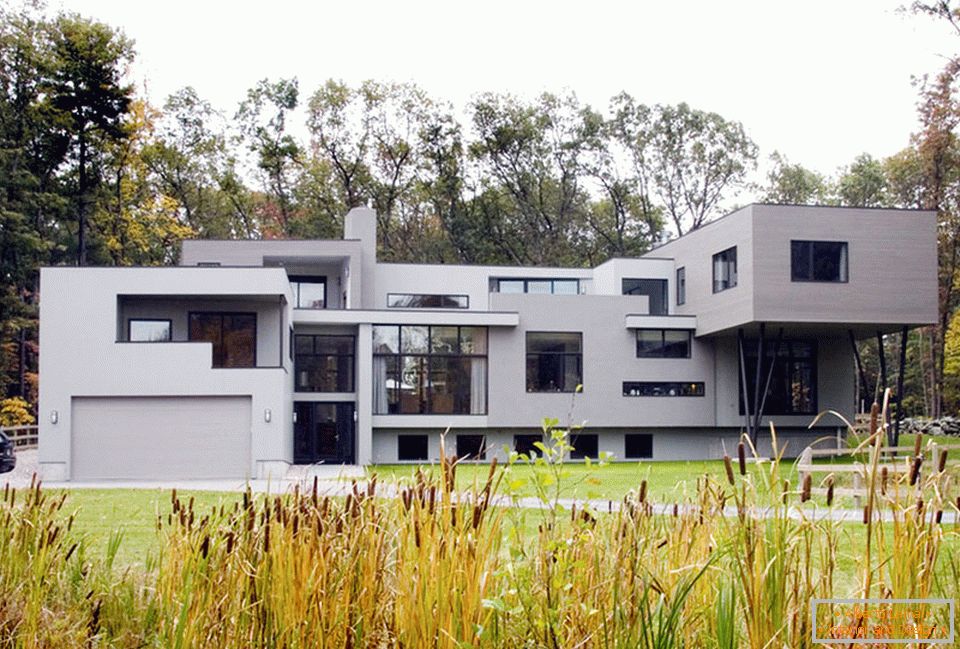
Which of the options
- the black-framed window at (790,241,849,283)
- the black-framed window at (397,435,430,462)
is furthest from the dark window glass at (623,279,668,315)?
the black-framed window at (397,435,430,462)

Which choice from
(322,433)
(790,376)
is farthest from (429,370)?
(790,376)

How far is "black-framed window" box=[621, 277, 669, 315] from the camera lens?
30.7 meters

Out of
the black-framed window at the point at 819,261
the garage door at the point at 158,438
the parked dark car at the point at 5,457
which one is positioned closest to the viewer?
the parked dark car at the point at 5,457

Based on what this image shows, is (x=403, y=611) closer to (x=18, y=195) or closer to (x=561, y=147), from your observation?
(x=18, y=195)

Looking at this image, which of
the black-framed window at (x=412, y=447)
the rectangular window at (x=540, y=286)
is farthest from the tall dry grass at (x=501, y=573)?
the rectangular window at (x=540, y=286)

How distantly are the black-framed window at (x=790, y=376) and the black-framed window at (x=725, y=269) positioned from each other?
222cm

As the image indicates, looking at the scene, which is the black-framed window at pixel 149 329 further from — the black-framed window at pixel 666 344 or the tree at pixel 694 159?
the tree at pixel 694 159

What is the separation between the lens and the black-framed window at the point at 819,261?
25.4 m

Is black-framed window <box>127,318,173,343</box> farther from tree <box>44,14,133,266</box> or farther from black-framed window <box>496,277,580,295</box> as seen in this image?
tree <box>44,14,133,266</box>

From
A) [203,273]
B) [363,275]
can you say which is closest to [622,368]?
[363,275]

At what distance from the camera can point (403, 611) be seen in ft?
11.5

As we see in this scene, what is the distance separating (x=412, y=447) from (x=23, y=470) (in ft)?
30.3

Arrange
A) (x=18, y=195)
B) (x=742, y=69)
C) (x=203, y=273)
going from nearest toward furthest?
(x=742, y=69) < (x=203, y=273) < (x=18, y=195)

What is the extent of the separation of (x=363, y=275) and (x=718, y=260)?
961 centimetres
